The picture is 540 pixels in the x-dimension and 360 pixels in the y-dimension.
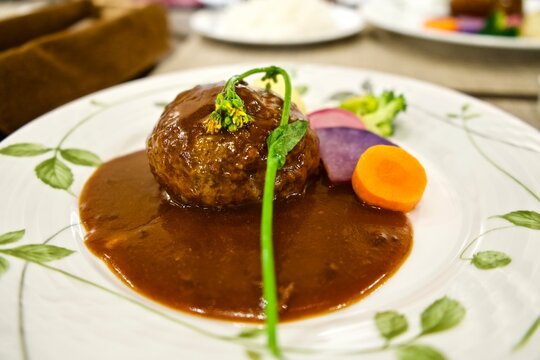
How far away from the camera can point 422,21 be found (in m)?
5.05

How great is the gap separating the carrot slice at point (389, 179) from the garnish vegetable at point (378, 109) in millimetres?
446

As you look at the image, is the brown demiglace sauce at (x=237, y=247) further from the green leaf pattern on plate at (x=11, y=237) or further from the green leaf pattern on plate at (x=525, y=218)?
the green leaf pattern on plate at (x=525, y=218)

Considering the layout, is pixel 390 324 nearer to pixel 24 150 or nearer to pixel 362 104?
pixel 362 104

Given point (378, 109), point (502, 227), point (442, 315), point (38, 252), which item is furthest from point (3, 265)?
point (378, 109)

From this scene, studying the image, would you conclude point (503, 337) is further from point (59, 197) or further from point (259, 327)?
point (59, 197)

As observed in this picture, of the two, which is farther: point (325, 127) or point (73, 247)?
point (325, 127)

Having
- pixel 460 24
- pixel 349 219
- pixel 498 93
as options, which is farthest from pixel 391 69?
pixel 349 219

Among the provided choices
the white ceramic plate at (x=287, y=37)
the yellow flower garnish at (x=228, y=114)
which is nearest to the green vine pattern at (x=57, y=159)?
the yellow flower garnish at (x=228, y=114)

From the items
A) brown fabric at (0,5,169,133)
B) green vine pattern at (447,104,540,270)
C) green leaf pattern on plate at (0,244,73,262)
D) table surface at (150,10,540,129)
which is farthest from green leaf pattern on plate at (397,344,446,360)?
Answer: brown fabric at (0,5,169,133)

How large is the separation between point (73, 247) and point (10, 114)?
4.78ft

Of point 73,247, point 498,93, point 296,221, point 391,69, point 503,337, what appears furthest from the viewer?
point 391,69

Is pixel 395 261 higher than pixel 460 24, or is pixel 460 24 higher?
pixel 460 24

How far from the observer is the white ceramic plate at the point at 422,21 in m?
3.89

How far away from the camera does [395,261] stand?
1.93 meters
